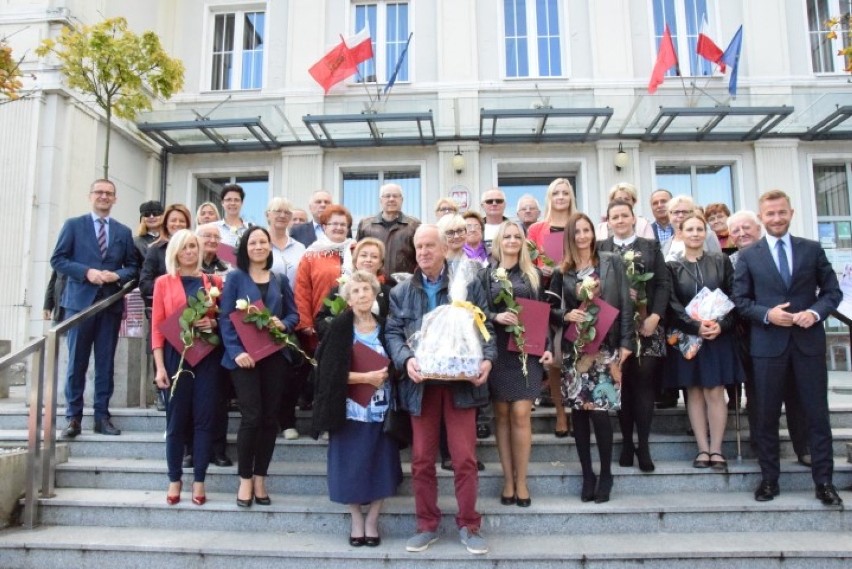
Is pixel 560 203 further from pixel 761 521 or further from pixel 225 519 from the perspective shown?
pixel 225 519

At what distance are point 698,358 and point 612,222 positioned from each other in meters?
1.26

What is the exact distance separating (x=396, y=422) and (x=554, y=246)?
2114 millimetres

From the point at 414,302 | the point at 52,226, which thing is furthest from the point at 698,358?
the point at 52,226

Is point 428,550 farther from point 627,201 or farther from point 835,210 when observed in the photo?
point 835,210

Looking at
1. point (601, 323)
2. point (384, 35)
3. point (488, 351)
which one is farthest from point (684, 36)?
point (488, 351)

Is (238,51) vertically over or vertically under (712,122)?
over

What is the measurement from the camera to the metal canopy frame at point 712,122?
1053cm

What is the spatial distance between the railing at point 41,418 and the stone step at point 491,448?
488 mm

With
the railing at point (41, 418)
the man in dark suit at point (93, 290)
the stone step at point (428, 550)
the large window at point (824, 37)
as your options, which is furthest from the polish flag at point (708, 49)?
the railing at point (41, 418)

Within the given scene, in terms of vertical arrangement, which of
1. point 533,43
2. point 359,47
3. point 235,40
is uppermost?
point 235,40

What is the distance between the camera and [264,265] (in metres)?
4.42

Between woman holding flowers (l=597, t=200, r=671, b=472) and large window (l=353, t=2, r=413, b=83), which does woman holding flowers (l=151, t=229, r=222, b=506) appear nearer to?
woman holding flowers (l=597, t=200, r=671, b=472)

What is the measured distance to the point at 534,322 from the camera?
4.06 m

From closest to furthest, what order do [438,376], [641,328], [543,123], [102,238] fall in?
[438,376], [641,328], [102,238], [543,123]
